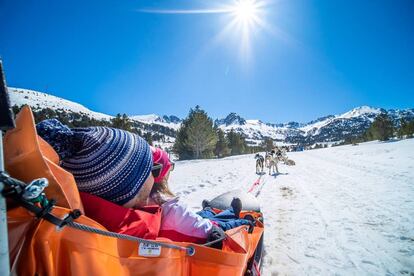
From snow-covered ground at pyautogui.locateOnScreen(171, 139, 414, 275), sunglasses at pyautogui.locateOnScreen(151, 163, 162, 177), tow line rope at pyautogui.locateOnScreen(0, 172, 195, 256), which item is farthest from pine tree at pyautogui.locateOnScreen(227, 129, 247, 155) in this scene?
tow line rope at pyautogui.locateOnScreen(0, 172, 195, 256)

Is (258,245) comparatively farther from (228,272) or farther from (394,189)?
(394,189)

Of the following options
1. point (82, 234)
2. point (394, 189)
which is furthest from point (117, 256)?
point (394, 189)

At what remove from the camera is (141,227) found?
Answer: 146 centimetres

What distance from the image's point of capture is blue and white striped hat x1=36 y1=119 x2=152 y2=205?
147cm

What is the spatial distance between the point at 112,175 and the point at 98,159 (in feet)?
0.45

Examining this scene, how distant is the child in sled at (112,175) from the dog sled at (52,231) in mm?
185

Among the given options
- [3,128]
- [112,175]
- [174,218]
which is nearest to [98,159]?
[112,175]

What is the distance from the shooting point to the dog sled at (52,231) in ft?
2.92

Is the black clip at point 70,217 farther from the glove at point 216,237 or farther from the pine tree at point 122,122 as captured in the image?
the pine tree at point 122,122

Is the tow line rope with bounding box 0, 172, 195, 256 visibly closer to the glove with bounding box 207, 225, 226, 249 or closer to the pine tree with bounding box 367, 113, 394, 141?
the glove with bounding box 207, 225, 226, 249

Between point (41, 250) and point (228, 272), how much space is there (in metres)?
1.35

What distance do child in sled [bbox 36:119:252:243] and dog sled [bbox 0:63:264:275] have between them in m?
0.19

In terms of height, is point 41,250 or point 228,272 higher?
point 41,250

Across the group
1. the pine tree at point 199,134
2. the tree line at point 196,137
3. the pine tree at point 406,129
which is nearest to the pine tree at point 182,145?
the tree line at point 196,137
